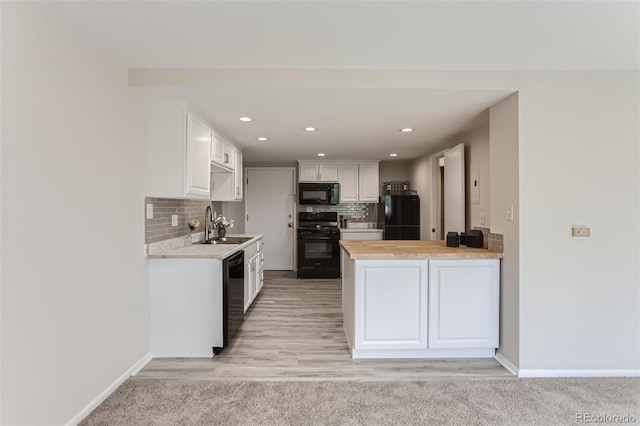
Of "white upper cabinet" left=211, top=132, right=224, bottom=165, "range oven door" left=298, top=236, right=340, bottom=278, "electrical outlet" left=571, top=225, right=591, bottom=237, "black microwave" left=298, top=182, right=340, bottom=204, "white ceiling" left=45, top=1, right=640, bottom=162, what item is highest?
"white ceiling" left=45, top=1, right=640, bottom=162

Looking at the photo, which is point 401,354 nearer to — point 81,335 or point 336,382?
point 336,382

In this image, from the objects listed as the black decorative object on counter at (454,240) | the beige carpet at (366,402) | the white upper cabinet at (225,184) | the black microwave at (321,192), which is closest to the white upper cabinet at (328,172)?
the black microwave at (321,192)

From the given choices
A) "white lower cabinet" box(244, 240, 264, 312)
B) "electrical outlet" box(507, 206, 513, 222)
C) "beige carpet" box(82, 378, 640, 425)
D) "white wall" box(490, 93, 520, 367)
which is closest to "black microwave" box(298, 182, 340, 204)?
"white lower cabinet" box(244, 240, 264, 312)

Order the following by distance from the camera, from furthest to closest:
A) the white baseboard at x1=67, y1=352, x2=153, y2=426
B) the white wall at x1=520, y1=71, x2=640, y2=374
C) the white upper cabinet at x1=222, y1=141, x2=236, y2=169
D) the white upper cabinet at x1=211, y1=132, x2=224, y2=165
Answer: the white upper cabinet at x1=222, y1=141, x2=236, y2=169 → the white upper cabinet at x1=211, y1=132, x2=224, y2=165 → the white wall at x1=520, y1=71, x2=640, y2=374 → the white baseboard at x1=67, y1=352, x2=153, y2=426

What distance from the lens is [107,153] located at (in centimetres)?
204

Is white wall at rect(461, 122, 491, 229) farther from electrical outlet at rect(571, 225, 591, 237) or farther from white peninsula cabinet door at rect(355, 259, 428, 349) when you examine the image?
white peninsula cabinet door at rect(355, 259, 428, 349)

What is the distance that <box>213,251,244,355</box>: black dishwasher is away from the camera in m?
2.61

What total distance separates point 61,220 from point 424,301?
2450 mm

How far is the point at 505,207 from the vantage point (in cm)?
242

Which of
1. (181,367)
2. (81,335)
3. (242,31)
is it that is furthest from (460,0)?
(181,367)

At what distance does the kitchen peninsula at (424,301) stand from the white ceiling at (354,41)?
4.06ft

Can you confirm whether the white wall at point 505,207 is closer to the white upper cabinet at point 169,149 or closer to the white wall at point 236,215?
the white upper cabinet at point 169,149

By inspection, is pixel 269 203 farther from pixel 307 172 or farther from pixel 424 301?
pixel 424 301

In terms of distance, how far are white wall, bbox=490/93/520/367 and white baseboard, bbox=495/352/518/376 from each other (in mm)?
21
